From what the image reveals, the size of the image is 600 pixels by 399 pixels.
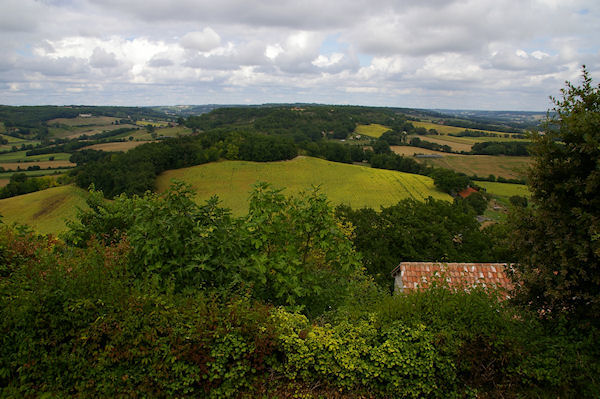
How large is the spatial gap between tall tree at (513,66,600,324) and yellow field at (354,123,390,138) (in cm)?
10876

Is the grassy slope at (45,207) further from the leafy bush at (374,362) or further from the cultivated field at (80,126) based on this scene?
the cultivated field at (80,126)

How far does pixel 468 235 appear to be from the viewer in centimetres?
2130

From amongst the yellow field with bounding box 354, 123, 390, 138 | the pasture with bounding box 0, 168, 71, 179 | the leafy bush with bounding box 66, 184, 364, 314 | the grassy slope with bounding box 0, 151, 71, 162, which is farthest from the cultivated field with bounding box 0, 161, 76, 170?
the yellow field with bounding box 354, 123, 390, 138

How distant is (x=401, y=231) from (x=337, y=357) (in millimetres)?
16753

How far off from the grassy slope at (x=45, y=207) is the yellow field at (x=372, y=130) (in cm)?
8916

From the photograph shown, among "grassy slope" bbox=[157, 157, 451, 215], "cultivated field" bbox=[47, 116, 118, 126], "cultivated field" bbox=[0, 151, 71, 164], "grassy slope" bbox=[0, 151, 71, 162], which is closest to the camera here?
"grassy slope" bbox=[157, 157, 451, 215]

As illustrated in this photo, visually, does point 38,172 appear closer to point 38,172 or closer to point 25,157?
point 38,172

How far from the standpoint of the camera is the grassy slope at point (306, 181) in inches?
1978

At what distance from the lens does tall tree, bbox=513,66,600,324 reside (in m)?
4.82

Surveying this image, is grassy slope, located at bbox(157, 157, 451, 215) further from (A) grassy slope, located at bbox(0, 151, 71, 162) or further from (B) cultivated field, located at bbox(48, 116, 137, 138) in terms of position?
(B) cultivated field, located at bbox(48, 116, 137, 138)

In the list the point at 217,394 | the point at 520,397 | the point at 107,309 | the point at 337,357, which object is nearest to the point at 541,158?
the point at 520,397

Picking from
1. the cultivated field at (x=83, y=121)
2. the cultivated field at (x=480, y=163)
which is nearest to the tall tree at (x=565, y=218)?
the cultivated field at (x=480, y=163)

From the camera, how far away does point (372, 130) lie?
395 feet

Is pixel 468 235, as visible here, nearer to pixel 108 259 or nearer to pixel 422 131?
pixel 108 259
